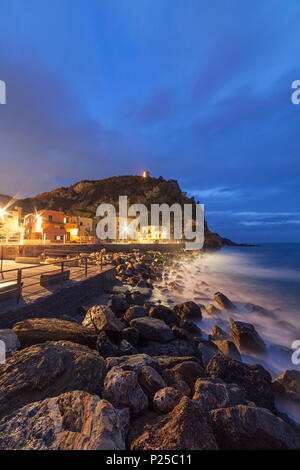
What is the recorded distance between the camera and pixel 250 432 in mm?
2330

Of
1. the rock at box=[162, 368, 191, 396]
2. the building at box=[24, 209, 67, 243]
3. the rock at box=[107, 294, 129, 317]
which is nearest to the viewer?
the rock at box=[162, 368, 191, 396]

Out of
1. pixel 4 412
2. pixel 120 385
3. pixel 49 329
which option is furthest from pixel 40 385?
pixel 49 329

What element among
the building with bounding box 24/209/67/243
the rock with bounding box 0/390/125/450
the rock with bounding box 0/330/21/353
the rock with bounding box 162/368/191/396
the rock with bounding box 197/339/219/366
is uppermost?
the building with bounding box 24/209/67/243

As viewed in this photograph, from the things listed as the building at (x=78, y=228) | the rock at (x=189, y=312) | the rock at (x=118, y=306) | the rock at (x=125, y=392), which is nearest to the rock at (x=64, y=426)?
the rock at (x=125, y=392)

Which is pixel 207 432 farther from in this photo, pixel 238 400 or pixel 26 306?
pixel 26 306

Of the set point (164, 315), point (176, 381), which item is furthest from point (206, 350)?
point (164, 315)

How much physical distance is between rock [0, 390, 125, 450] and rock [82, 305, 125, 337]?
272cm

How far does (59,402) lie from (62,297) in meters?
4.96

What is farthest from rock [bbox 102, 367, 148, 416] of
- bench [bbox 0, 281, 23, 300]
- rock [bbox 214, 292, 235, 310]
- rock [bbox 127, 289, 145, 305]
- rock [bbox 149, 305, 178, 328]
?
rock [bbox 214, 292, 235, 310]

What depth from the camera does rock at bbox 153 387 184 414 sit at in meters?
2.68

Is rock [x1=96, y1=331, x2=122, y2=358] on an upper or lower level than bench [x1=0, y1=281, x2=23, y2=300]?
lower

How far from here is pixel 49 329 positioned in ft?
13.9

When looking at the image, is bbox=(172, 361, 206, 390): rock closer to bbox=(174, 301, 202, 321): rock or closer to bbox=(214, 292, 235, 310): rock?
bbox=(174, 301, 202, 321): rock

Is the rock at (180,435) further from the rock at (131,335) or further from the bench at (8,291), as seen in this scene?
the bench at (8,291)
